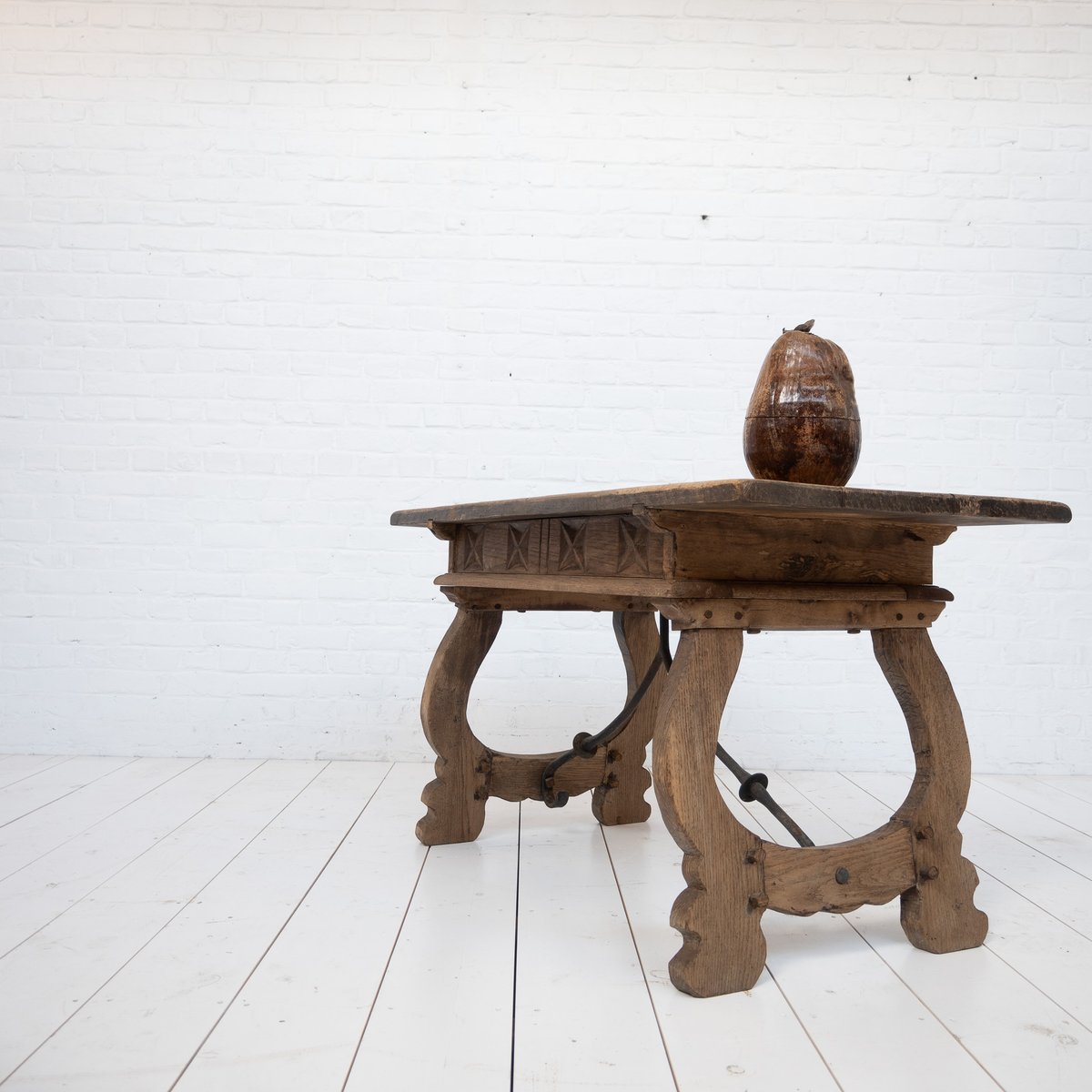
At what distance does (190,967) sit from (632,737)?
1.15 m

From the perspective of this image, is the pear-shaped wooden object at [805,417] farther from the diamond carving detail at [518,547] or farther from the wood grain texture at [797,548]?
the diamond carving detail at [518,547]

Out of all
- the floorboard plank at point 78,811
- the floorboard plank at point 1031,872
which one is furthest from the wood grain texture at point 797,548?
the floorboard plank at point 78,811

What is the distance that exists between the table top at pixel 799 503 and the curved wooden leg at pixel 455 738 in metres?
0.57

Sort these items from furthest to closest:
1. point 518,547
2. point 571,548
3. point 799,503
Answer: point 518,547, point 571,548, point 799,503

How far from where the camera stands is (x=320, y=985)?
1480mm

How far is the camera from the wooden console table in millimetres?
1486

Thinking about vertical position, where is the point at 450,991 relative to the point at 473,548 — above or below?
below

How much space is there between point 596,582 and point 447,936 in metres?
0.61

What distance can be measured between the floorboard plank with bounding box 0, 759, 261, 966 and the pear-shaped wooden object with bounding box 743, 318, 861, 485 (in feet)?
4.51

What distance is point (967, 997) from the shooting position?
1.48 meters

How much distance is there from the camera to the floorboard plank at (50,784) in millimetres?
2520

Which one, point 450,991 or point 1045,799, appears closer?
point 450,991

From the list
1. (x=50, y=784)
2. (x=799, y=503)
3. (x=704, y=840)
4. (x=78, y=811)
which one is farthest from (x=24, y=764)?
(x=799, y=503)

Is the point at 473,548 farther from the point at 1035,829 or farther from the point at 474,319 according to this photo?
the point at 1035,829
